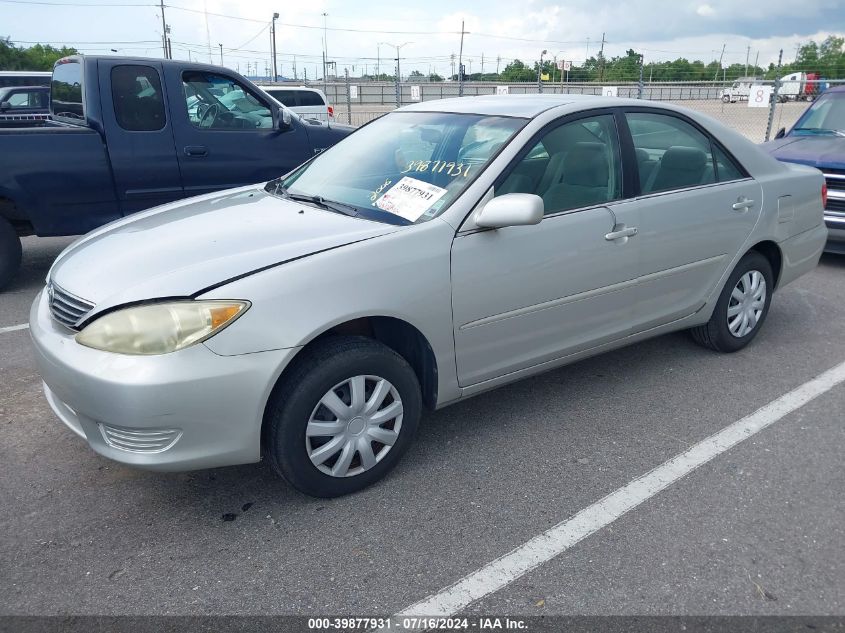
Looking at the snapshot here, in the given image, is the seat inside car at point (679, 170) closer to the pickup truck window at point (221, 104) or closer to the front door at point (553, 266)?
the front door at point (553, 266)

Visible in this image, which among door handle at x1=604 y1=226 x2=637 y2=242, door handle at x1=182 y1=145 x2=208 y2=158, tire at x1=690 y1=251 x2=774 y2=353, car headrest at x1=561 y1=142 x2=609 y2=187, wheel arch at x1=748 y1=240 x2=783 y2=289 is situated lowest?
tire at x1=690 y1=251 x2=774 y2=353

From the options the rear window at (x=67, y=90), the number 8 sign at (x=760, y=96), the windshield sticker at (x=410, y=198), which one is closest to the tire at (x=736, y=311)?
the windshield sticker at (x=410, y=198)

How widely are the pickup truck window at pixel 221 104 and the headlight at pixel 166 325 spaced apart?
14.0 ft

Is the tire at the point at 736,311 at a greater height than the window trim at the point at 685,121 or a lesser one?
lesser

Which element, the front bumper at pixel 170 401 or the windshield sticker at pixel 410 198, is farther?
the windshield sticker at pixel 410 198

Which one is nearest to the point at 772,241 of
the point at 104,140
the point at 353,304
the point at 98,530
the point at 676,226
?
the point at 676,226

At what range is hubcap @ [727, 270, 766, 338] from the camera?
443 centimetres

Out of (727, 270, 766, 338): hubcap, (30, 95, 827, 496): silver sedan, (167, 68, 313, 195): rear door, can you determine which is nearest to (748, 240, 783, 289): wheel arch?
(30, 95, 827, 496): silver sedan

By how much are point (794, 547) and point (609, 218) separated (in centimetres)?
171

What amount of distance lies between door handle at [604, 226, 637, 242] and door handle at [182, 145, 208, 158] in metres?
4.16

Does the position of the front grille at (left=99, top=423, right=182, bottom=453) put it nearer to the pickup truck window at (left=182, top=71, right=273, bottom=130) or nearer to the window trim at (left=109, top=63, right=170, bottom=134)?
the window trim at (left=109, top=63, right=170, bottom=134)

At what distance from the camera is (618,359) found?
4.48m

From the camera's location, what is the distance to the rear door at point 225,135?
20.5 feet

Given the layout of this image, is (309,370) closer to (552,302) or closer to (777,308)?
(552,302)
